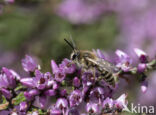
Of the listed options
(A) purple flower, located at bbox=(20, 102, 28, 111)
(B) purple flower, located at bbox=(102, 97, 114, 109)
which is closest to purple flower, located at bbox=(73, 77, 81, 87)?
(B) purple flower, located at bbox=(102, 97, 114, 109)

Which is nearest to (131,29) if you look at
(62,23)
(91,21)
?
(91,21)

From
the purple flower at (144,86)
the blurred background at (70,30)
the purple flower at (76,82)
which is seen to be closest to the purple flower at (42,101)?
the purple flower at (76,82)

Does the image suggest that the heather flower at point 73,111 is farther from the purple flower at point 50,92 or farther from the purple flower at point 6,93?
the purple flower at point 6,93

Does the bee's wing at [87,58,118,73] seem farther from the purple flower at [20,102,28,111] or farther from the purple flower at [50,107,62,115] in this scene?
the purple flower at [20,102,28,111]

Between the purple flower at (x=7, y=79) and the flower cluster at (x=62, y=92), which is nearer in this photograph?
the flower cluster at (x=62, y=92)

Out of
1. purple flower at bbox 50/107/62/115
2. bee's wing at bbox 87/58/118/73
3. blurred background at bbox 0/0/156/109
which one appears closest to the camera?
purple flower at bbox 50/107/62/115

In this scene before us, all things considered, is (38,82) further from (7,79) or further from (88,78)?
(88,78)
